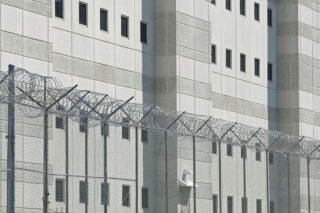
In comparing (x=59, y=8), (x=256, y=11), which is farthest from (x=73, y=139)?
(x=256, y=11)

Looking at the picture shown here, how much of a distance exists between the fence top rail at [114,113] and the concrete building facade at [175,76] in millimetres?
1879

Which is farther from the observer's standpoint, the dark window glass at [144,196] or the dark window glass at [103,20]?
the dark window glass at [144,196]

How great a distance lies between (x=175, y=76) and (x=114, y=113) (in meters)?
16.0

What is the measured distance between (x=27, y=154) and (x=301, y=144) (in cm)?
1621

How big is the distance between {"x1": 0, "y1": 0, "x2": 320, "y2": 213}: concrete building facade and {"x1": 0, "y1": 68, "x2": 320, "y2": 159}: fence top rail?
1879 mm

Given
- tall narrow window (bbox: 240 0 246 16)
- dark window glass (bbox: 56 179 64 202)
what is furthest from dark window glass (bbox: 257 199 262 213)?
dark window glass (bbox: 56 179 64 202)

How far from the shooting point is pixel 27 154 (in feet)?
123

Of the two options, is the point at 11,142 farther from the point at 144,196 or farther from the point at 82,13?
the point at 144,196

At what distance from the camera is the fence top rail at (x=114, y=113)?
2984 centimetres

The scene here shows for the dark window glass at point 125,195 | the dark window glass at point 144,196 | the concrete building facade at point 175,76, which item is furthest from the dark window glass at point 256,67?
the dark window glass at point 125,195

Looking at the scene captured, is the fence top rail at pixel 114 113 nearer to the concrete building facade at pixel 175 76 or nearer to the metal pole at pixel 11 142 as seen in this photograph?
the metal pole at pixel 11 142

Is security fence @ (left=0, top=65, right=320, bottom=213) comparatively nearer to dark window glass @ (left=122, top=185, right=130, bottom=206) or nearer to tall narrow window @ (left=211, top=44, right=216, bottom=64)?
dark window glass @ (left=122, top=185, right=130, bottom=206)

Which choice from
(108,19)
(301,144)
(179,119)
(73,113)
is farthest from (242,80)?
(73,113)

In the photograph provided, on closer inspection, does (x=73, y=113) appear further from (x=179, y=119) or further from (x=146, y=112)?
(x=179, y=119)
